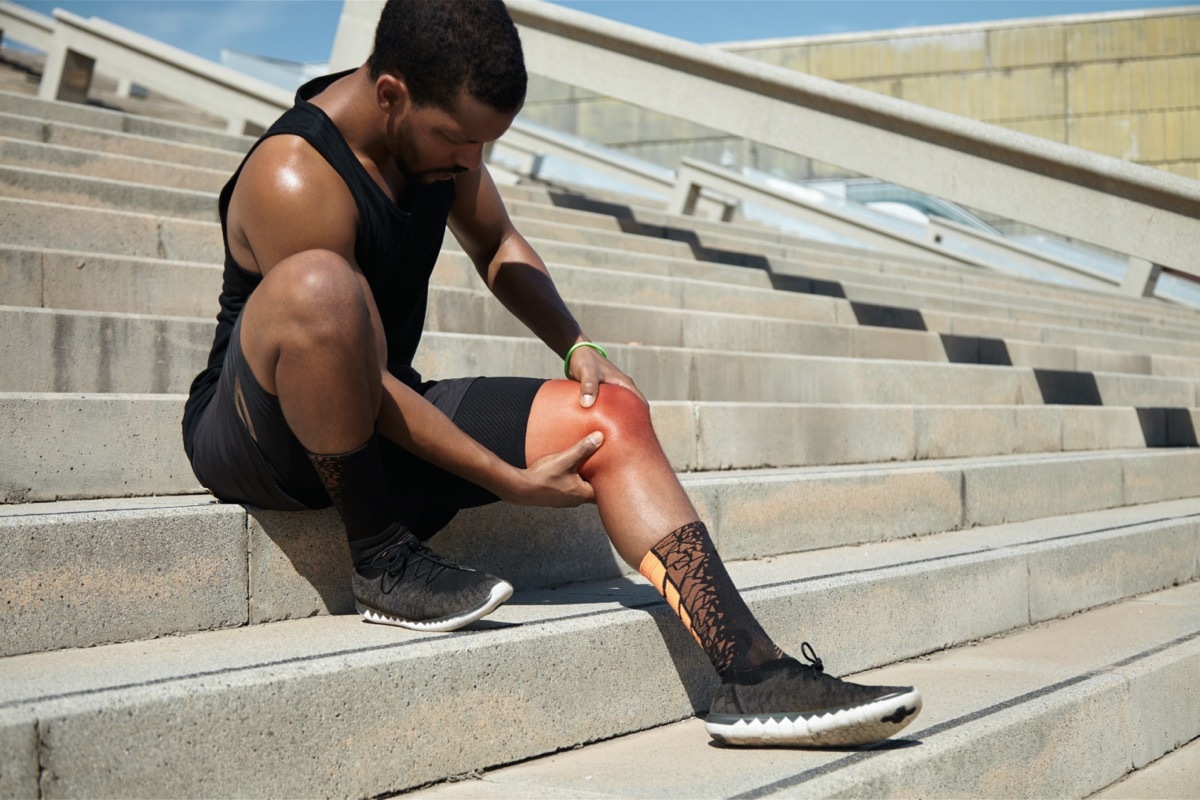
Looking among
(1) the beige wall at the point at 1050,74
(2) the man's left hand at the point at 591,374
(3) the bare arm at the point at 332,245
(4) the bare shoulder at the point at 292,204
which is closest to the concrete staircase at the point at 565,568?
(3) the bare arm at the point at 332,245

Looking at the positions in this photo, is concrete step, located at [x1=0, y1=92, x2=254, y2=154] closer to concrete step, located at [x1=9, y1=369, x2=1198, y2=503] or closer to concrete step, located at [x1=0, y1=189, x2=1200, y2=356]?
concrete step, located at [x1=0, y1=189, x2=1200, y2=356]

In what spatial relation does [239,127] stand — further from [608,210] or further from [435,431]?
[435,431]

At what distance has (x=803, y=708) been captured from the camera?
6.61ft

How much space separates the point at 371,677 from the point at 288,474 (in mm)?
480

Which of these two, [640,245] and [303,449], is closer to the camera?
[303,449]

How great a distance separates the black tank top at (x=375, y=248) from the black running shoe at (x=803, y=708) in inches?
36.7

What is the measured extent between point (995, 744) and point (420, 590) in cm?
109

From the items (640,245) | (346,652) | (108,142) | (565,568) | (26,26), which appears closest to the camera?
(346,652)

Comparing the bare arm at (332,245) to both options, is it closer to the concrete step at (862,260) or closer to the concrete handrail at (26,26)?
the concrete step at (862,260)

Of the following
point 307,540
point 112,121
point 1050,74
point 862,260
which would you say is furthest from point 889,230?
point 307,540

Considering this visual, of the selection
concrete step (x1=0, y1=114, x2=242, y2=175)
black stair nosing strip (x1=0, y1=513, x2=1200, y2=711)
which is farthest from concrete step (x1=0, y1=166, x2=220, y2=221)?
black stair nosing strip (x1=0, y1=513, x2=1200, y2=711)

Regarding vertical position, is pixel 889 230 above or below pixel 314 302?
above

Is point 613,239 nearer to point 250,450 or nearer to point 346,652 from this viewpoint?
point 250,450

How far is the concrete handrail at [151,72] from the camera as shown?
279 inches
